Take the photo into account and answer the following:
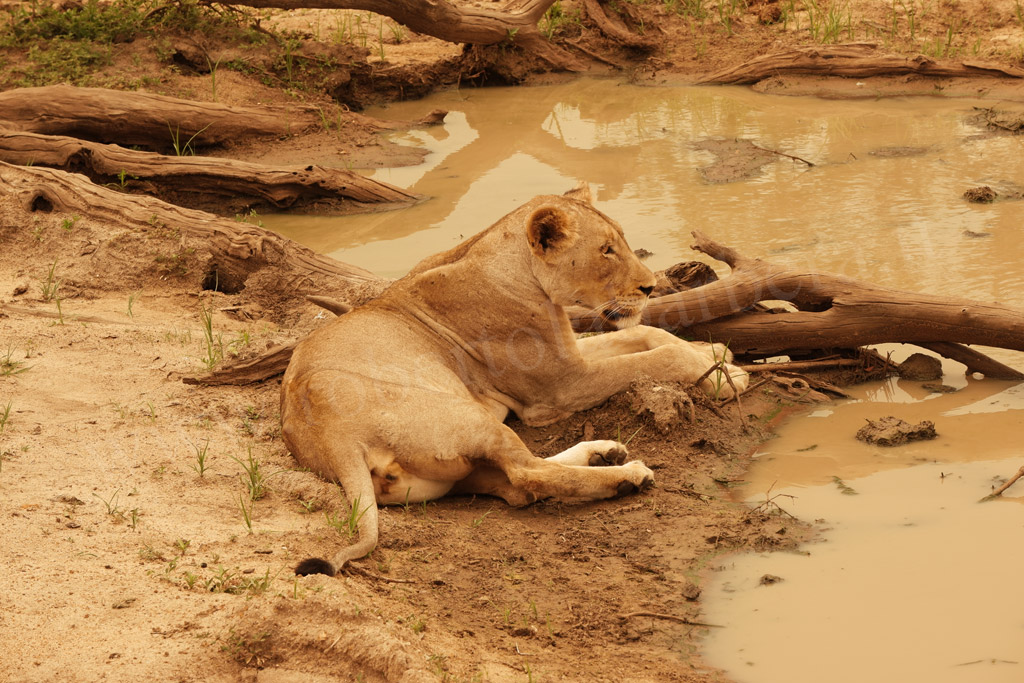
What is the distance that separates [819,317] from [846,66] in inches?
331

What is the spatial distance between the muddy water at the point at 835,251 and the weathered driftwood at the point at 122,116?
6.11ft

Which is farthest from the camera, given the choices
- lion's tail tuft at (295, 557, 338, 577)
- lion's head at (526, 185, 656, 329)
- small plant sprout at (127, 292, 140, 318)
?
small plant sprout at (127, 292, 140, 318)

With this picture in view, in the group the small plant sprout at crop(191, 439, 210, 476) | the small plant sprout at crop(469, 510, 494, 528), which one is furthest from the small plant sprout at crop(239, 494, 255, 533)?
the small plant sprout at crop(469, 510, 494, 528)

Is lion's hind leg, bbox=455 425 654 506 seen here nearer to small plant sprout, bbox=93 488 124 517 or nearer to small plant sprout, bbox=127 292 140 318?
small plant sprout, bbox=93 488 124 517

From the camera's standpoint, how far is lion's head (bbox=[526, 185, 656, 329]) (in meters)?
5.30

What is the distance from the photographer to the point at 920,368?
19.6 feet

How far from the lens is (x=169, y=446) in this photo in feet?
16.0

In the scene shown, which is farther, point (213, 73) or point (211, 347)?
point (213, 73)

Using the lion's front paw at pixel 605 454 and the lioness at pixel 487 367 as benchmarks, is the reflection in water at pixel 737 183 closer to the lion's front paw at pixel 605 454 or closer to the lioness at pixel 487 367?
the lioness at pixel 487 367

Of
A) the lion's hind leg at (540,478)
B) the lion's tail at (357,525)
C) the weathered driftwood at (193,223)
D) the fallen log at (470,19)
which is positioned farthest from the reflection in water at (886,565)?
the fallen log at (470,19)

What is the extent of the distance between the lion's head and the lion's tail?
4.81ft

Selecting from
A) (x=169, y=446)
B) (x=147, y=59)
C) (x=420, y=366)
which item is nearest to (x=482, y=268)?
(x=420, y=366)

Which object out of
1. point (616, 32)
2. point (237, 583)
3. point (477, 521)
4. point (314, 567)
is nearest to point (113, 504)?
point (237, 583)

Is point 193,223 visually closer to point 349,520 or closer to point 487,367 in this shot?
point 487,367
